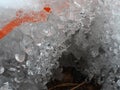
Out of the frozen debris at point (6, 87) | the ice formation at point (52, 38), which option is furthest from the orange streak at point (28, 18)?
the frozen debris at point (6, 87)

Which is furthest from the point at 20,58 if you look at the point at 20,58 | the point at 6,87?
the point at 6,87

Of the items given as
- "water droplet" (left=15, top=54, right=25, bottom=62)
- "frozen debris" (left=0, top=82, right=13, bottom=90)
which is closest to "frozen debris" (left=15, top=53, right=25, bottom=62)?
"water droplet" (left=15, top=54, right=25, bottom=62)

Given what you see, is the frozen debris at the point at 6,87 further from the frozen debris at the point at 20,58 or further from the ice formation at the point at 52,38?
the frozen debris at the point at 20,58

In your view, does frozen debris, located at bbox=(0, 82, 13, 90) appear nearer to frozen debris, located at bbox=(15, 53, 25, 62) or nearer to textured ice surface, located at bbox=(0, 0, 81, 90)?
textured ice surface, located at bbox=(0, 0, 81, 90)

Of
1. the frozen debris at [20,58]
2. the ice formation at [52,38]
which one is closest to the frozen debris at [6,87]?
the ice formation at [52,38]

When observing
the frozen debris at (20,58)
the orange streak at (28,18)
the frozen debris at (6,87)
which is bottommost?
the frozen debris at (6,87)

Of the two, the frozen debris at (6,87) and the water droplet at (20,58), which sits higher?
the water droplet at (20,58)

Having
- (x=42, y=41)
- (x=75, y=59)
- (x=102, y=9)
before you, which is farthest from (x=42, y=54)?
(x=102, y=9)

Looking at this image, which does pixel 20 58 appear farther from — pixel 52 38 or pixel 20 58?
pixel 52 38
